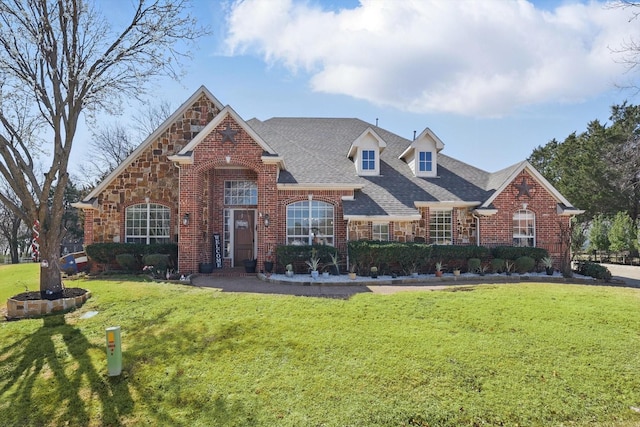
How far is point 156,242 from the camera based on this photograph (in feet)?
49.2

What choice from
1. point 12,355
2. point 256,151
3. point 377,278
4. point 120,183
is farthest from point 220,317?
point 120,183

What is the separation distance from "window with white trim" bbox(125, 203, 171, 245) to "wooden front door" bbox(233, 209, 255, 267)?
2.81m

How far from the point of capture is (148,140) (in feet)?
49.4

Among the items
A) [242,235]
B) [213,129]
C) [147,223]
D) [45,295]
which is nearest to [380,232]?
[242,235]

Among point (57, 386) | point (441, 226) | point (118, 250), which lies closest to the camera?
point (57, 386)

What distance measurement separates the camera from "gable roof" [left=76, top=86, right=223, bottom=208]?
48.3 ft

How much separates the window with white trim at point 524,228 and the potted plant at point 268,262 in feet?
34.3

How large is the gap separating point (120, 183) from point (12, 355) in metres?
9.90

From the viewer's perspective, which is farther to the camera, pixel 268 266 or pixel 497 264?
pixel 497 264

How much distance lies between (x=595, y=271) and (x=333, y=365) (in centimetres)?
1343

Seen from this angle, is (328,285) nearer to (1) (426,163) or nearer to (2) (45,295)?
(2) (45,295)

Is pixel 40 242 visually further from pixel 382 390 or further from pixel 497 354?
pixel 497 354

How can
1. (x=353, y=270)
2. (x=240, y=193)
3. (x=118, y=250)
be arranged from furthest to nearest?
(x=240, y=193) < (x=118, y=250) < (x=353, y=270)

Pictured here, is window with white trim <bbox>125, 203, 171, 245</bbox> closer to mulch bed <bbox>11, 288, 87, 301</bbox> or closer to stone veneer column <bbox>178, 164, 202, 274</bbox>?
stone veneer column <bbox>178, 164, 202, 274</bbox>
